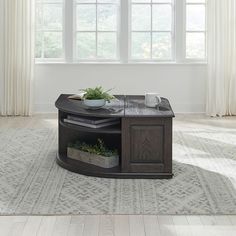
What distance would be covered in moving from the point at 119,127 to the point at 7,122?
9.77 feet

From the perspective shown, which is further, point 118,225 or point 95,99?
point 95,99

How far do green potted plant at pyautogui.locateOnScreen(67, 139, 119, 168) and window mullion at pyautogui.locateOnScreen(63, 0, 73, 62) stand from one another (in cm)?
304

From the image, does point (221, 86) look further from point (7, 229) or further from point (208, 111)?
point (7, 229)

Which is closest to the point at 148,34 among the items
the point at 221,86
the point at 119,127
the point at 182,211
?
the point at 221,86

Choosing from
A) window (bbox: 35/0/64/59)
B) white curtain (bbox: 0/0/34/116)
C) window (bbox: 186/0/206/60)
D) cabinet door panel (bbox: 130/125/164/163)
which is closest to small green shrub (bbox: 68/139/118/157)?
cabinet door panel (bbox: 130/125/164/163)

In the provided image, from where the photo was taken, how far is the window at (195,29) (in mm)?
7855

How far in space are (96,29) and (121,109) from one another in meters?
3.36

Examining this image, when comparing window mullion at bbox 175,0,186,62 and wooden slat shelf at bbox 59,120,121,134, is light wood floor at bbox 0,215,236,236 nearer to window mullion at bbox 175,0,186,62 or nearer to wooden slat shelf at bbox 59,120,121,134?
wooden slat shelf at bbox 59,120,121,134

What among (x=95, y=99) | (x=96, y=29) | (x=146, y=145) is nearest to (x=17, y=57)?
(x=96, y=29)

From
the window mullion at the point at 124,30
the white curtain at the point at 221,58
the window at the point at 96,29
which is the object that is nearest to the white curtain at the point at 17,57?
the window at the point at 96,29

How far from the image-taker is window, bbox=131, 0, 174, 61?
7875 mm

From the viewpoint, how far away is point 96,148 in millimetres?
4832

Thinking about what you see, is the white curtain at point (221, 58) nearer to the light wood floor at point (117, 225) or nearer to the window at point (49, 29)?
the window at point (49, 29)

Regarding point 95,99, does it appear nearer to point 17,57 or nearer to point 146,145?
point 146,145
